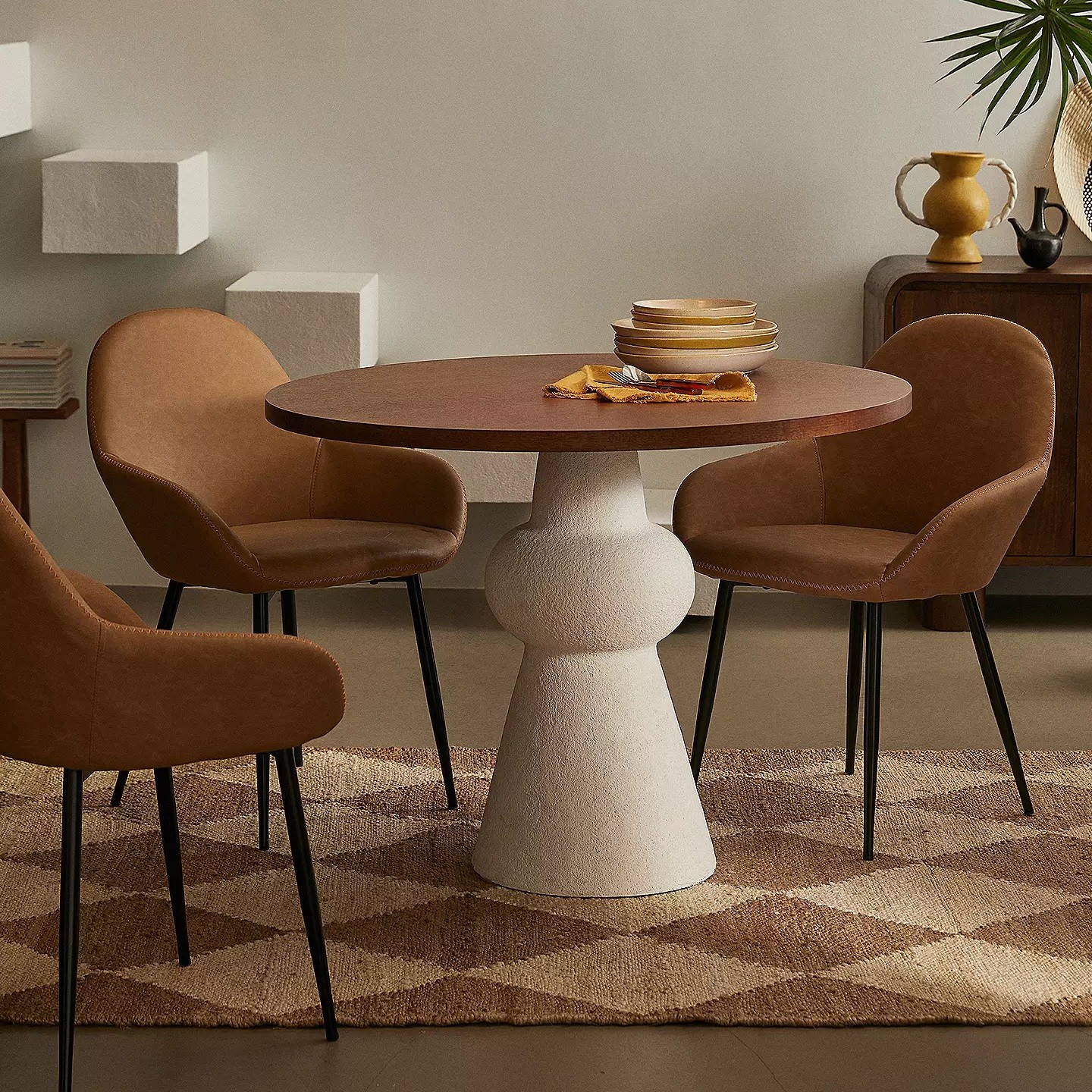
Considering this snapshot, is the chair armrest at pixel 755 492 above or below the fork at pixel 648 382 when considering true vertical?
below

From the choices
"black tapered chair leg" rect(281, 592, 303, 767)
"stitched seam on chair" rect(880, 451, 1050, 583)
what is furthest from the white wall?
"stitched seam on chair" rect(880, 451, 1050, 583)

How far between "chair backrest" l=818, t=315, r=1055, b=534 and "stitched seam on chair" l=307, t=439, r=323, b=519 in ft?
3.33

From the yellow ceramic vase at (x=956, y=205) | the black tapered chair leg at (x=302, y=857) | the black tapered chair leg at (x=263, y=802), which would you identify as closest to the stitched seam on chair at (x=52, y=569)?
the black tapered chair leg at (x=302, y=857)

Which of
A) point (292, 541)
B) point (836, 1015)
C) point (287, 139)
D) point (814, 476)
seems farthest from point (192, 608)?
point (836, 1015)

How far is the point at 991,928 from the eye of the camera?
→ 8.37ft

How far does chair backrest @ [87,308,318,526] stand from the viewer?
3.04 m

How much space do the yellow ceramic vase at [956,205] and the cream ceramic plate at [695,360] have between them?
184cm

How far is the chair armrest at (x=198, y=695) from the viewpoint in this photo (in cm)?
199

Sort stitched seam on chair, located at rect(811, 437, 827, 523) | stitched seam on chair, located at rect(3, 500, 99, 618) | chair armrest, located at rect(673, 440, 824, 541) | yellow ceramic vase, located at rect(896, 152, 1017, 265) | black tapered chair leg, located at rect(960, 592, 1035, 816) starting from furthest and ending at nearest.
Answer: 1. yellow ceramic vase, located at rect(896, 152, 1017, 265)
2. stitched seam on chair, located at rect(811, 437, 827, 523)
3. chair armrest, located at rect(673, 440, 824, 541)
4. black tapered chair leg, located at rect(960, 592, 1035, 816)
5. stitched seam on chair, located at rect(3, 500, 99, 618)

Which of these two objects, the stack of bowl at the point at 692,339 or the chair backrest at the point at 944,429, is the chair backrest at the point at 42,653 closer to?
the stack of bowl at the point at 692,339

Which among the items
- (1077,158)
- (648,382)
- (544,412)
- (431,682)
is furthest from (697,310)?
(1077,158)

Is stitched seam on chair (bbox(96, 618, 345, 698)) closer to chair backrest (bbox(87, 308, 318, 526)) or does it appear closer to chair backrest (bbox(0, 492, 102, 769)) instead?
chair backrest (bbox(0, 492, 102, 769))

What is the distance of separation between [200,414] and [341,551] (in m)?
0.49

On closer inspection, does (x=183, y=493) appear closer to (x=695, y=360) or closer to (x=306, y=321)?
(x=695, y=360)
